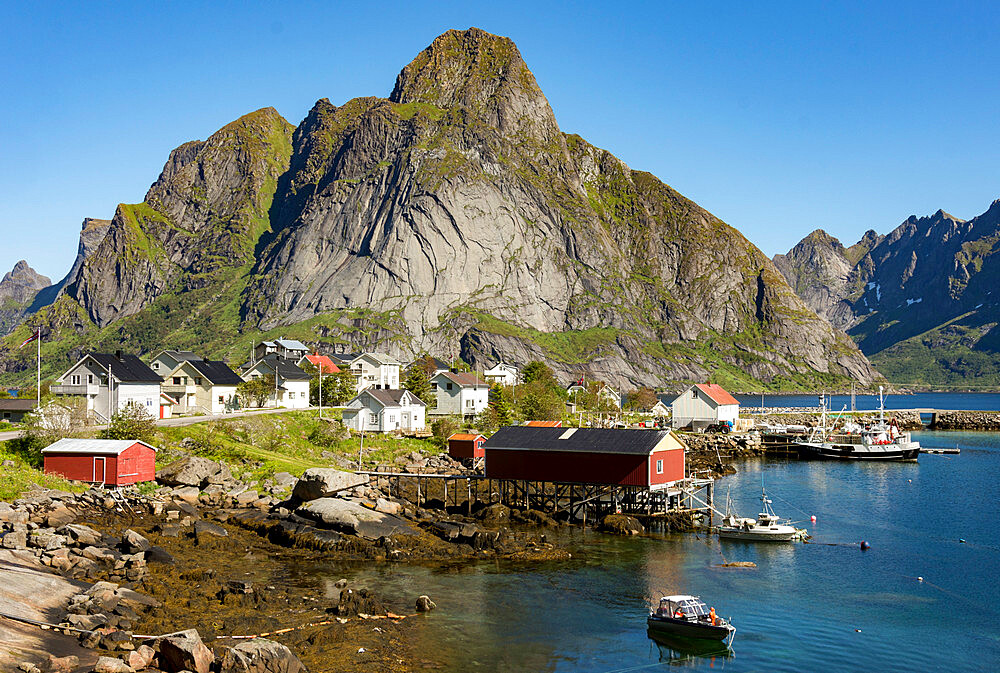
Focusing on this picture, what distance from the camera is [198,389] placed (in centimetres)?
10119

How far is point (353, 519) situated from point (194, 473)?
18038 millimetres

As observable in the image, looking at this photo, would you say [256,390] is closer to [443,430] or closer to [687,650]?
[443,430]

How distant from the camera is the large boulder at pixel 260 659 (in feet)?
88.0

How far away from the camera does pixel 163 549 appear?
44250 millimetres

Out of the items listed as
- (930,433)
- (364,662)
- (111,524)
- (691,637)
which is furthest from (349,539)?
(930,433)

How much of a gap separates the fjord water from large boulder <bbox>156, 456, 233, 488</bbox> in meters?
23.0

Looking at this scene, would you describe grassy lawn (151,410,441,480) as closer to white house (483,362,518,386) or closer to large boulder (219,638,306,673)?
large boulder (219,638,306,673)

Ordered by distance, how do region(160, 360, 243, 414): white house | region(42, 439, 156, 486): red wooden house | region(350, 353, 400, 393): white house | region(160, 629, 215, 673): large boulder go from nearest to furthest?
region(160, 629, 215, 673): large boulder
region(42, 439, 156, 486): red wooden house
region(160, 360, 243, 414): white house
region(350, 353, 400, 393): white house

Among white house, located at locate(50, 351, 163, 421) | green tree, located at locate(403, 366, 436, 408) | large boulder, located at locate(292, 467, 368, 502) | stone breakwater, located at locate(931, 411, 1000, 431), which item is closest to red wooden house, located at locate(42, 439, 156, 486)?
large boulder, located at locate(292, 467, 368, 502)

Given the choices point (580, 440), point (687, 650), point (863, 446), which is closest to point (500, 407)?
point (580, 440)

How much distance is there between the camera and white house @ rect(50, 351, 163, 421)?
8075 centimetres

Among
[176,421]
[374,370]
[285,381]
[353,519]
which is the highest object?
[374,370]

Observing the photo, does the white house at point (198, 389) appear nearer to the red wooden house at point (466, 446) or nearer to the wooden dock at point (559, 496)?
the red wooden house at point (466, 446)

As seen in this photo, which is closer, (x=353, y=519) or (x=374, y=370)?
(x=353, y=519)
